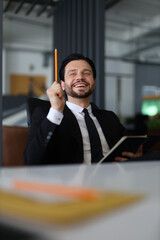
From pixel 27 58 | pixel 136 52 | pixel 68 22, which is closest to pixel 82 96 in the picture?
pixel 68 22

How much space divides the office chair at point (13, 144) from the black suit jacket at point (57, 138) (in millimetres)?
160

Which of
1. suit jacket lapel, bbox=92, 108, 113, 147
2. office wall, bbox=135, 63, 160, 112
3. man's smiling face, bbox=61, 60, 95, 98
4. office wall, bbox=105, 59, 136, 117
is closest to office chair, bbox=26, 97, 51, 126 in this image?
man's smiling face, bbox=61, 60, 95, 98

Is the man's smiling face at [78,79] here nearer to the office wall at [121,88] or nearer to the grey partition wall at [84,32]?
the grey partition wall at [84,32]

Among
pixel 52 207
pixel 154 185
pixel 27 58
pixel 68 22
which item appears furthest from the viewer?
pixel 27 58

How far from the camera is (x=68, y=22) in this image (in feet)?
10.4

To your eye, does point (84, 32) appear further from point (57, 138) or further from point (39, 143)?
point (39, 143)

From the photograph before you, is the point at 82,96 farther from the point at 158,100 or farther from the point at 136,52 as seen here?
the point at 158,100

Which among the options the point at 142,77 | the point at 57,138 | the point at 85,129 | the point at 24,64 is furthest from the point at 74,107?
the point at 142,77

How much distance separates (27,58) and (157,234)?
11087 mm

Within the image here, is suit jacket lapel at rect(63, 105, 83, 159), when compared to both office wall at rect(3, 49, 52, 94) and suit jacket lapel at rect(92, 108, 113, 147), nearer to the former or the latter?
suit jacket lapel at rect(92, 108, 113, 147)

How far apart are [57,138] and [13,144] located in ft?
1.01

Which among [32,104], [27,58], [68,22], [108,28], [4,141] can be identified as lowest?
[4,141]

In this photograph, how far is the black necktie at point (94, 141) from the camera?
5.17 ft

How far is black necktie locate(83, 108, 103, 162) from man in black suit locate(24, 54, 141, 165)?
0.02 meters
